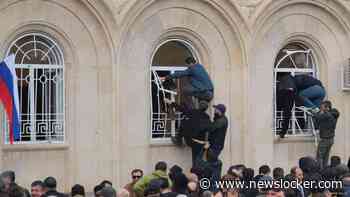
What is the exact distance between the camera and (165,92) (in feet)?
59.8

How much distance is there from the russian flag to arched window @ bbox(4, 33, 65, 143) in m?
0.58

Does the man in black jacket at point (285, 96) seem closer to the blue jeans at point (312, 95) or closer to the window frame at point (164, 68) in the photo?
the blue jeans at point (312, 95)

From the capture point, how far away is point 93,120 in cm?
1733

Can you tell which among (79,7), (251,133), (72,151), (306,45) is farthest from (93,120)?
(306,45)

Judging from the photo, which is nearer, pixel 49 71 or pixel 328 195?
pixel 328 195

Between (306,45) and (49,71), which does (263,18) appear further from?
(49,71)

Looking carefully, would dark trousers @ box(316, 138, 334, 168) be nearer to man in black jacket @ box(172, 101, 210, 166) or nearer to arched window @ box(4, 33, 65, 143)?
man in black jacket @ box(172, 101, 210, 166)

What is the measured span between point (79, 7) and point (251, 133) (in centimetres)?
437

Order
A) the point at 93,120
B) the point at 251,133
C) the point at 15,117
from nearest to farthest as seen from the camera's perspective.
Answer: the point at 15,117
the point at 93,120
the point at 251,133

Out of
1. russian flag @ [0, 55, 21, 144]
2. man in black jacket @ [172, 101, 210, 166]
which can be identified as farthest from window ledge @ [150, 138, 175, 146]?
russian flag @ [0, 55, 21, 144]

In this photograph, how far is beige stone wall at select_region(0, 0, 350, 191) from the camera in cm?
1702

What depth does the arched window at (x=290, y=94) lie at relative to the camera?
19344 millimetres

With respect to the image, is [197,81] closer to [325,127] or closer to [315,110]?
[315,110]

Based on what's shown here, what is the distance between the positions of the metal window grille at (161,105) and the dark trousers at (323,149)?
3077 millimetres
